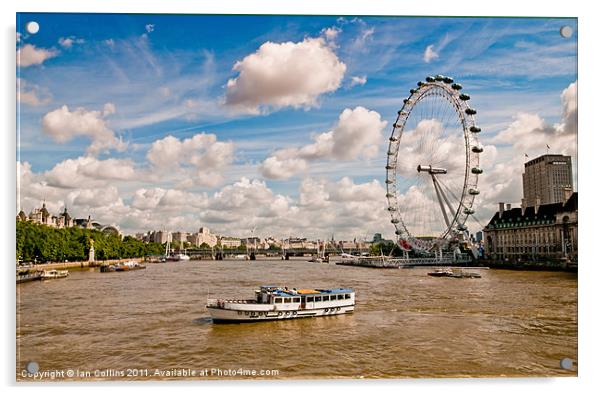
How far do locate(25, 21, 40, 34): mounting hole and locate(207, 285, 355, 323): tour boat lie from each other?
19.3 ft

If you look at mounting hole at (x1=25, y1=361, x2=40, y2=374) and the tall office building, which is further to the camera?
the tall office building

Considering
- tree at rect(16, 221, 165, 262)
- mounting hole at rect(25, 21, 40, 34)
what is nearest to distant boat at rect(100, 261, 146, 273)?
tree at rect(16, 221, 165, 262)

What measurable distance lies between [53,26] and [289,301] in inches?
268

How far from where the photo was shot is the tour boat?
10328 millimetres

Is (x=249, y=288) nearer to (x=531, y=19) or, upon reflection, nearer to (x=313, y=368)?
(x=313, y=368)

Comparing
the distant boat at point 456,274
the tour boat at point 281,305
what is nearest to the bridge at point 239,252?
A: the distant boat at point 456,274

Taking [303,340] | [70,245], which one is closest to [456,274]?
[303,340]

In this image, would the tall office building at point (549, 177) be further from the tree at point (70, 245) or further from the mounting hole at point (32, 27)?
the tree at point (70, 245)

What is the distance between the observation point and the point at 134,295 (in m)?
13.8

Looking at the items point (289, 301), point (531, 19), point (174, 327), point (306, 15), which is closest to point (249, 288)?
point (289, 301)

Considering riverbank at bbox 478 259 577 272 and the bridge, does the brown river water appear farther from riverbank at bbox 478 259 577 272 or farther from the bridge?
the bridge

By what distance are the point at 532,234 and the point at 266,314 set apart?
42.0 ft

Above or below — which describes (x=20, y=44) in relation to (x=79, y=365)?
above

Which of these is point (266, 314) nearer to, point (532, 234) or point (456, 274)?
point (456, 274)
